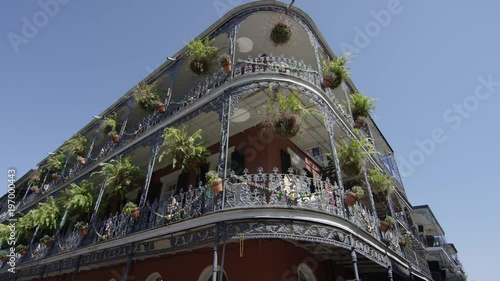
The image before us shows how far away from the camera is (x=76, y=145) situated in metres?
14.4

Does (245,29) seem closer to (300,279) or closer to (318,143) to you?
(318,143)

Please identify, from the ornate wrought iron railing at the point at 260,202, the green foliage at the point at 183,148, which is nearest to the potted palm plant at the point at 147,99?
the green foliage at the point at 183,148

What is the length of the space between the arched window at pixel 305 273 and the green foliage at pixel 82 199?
26.2ft

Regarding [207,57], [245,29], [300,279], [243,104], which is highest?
[245,29]

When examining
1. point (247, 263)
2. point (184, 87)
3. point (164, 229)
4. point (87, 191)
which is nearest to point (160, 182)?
point (87, 191)

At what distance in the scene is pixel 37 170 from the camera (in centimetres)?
1786

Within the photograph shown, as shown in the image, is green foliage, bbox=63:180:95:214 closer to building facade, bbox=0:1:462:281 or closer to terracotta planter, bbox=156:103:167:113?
building facade, bbox=0:1:462:281

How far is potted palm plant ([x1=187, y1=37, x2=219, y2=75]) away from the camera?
8.98 meters

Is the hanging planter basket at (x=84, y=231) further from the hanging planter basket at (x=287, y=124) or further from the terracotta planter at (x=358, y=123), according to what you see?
the terracotta planter at (x=358, y=123)

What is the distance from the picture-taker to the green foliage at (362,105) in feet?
32.5

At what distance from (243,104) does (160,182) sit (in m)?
5.41

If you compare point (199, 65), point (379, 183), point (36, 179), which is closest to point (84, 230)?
point (199, 65)

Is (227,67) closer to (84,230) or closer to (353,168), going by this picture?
(353,168)

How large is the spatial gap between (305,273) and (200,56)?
7245 millimetres
